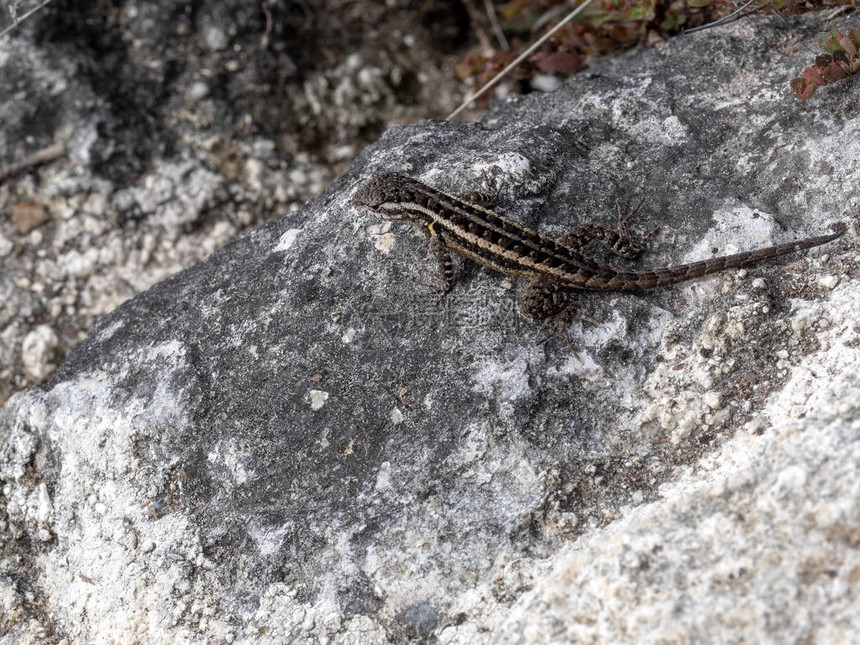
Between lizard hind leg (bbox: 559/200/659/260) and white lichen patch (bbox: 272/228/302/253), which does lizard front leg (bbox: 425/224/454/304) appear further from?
white lichen patch (bbox: 272/228/302/253)

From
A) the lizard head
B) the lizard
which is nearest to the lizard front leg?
the lizard

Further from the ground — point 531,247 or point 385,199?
point 385,199

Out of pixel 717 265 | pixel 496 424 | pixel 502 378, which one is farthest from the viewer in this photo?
pixel 717 265

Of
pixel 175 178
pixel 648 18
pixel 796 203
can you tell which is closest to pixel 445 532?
pixel 796 203

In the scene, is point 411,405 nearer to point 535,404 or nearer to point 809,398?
point 535,404

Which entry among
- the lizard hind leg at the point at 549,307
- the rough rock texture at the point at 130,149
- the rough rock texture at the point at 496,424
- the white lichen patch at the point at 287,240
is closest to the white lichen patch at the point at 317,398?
the rough rock texture at the point at 496,424

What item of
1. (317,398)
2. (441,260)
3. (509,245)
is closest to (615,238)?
(509,245)

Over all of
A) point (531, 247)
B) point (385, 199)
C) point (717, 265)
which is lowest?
point (717, 265)

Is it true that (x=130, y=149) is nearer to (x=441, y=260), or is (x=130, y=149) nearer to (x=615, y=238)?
(x=441, y=260)
